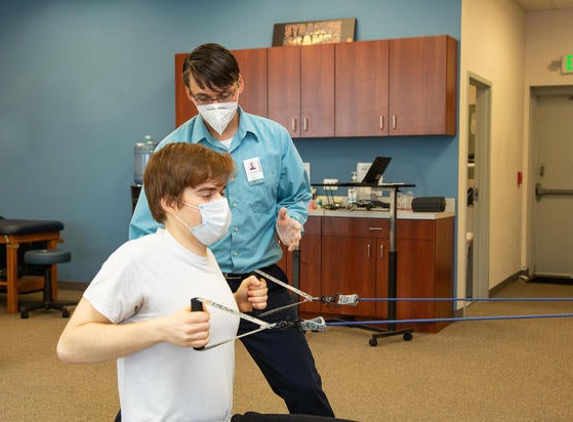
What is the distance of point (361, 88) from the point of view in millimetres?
6492

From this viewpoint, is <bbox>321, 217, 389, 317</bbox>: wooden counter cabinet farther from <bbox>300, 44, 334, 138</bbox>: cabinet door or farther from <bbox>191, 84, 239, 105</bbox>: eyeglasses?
<bbox>191, 84, 239, 105</bbox>: eyeglasses

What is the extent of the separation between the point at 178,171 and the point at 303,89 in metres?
4.99

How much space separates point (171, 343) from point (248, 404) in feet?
8.71

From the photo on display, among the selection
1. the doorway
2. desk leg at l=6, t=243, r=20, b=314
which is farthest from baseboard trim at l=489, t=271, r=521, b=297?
desk leg at l=6, t=243, r=20, b=314

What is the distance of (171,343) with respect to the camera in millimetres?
1700

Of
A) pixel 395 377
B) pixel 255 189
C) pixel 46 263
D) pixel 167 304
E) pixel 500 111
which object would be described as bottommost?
pixel 395 377

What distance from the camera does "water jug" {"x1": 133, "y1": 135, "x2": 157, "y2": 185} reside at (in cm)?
762

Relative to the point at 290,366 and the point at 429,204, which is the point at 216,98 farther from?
the point at 429,204

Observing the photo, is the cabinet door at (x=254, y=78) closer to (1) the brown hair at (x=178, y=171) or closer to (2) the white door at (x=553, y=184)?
(2) the white door at (x=553, y=184)

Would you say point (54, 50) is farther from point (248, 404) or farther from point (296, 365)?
point (296, 365)

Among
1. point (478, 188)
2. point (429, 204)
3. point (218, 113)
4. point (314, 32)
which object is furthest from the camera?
point (478, 188)

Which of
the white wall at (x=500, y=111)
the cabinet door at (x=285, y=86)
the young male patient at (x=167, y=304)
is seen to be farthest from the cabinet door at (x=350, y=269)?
the young male patient at (x=167, y=304)

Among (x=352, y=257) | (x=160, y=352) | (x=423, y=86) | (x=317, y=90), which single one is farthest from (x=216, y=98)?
(x=317, y=90)

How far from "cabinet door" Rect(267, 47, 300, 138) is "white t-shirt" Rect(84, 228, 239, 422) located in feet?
16.4
